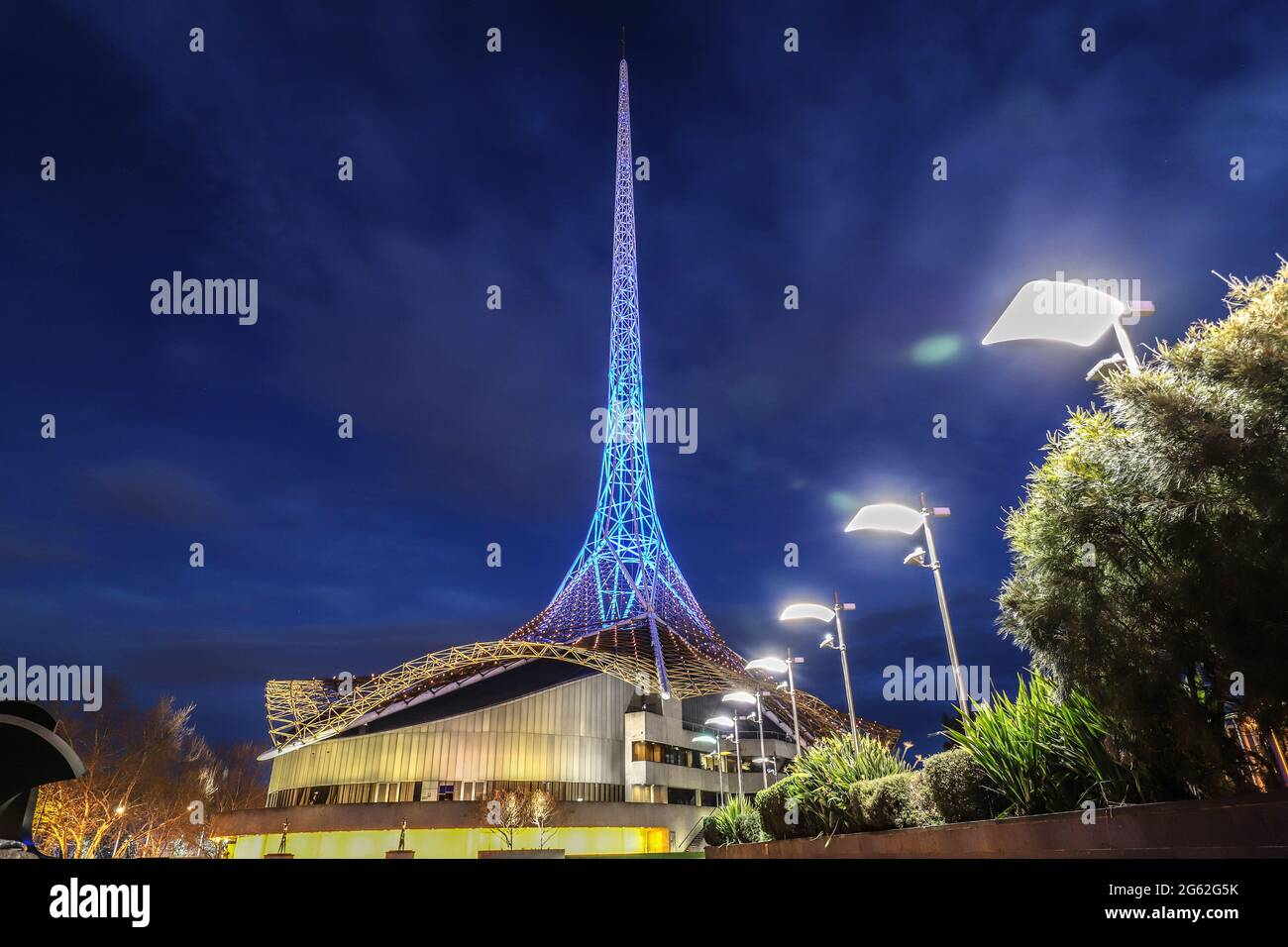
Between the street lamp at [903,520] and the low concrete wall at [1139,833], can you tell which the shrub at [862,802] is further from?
the street lamp at [903,520]

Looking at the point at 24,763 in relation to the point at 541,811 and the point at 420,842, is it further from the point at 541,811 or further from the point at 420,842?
the point at 420,842

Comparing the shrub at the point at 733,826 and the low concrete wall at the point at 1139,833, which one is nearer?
the low concrete wall at the point at 1139,833

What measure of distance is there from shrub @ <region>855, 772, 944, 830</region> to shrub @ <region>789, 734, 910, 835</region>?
71cm

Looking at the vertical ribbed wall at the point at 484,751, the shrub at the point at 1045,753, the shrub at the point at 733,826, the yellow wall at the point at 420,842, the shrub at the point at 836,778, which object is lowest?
the yellow wall at the point at 420,842

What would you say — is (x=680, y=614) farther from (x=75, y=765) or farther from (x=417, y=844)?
(x=75, y=765)

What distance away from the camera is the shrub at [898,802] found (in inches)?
353

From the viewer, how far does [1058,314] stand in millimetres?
7766

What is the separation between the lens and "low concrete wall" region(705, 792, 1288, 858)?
464cm

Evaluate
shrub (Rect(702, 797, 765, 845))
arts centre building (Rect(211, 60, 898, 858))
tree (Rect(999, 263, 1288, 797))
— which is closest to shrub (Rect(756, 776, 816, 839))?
shrub (Rect(702, 797, 765, 845))

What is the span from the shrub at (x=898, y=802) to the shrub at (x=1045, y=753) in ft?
4.56

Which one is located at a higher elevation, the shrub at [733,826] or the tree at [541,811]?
the shrub at [733,826]

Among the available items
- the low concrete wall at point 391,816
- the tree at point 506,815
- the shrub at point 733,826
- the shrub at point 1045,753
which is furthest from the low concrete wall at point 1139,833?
the low concrete wall at point 391,816
